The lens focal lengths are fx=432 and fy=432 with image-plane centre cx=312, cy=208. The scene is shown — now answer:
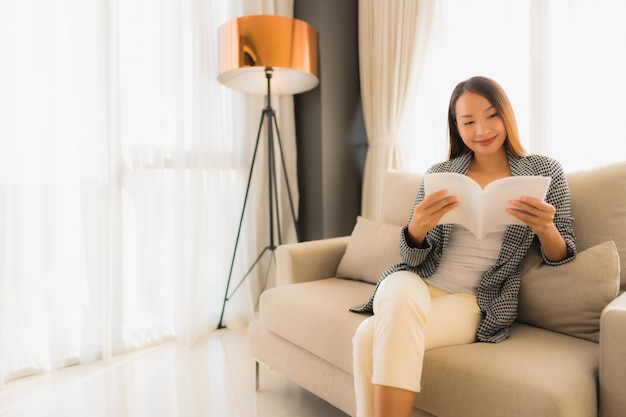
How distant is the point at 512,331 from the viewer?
49.8 inches

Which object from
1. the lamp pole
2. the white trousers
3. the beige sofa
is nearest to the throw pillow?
the beige sofa

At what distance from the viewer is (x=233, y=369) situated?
203 centimetres

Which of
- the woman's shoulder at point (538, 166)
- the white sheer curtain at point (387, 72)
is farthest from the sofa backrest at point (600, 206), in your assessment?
the white sheer curtain at point (387, 72)

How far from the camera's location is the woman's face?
4.48 feet

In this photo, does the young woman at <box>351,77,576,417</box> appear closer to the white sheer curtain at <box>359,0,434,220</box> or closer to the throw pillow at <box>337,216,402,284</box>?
the throw pillow at <box>337,216,402,284</box>

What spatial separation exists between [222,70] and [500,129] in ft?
4.71

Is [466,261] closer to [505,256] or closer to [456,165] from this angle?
[505,256]

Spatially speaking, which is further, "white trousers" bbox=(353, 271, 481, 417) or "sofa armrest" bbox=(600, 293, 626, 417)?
"white trousers" bbox=(353, 271, 481, 417)

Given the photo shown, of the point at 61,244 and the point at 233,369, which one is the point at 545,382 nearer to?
the point at 233,369

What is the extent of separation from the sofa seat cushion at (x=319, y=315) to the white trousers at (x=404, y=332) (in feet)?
0.70

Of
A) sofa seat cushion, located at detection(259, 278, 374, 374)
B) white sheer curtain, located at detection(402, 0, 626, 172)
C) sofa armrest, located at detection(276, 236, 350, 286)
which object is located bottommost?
sofa seat cushion, located at detection(259, 278, 374, 374)

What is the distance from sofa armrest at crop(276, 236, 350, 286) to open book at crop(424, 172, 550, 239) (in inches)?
31.6

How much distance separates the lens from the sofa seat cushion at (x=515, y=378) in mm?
920

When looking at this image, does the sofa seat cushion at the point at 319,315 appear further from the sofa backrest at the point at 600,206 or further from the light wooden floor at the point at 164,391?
the sofa backrest at the point at 600,206
